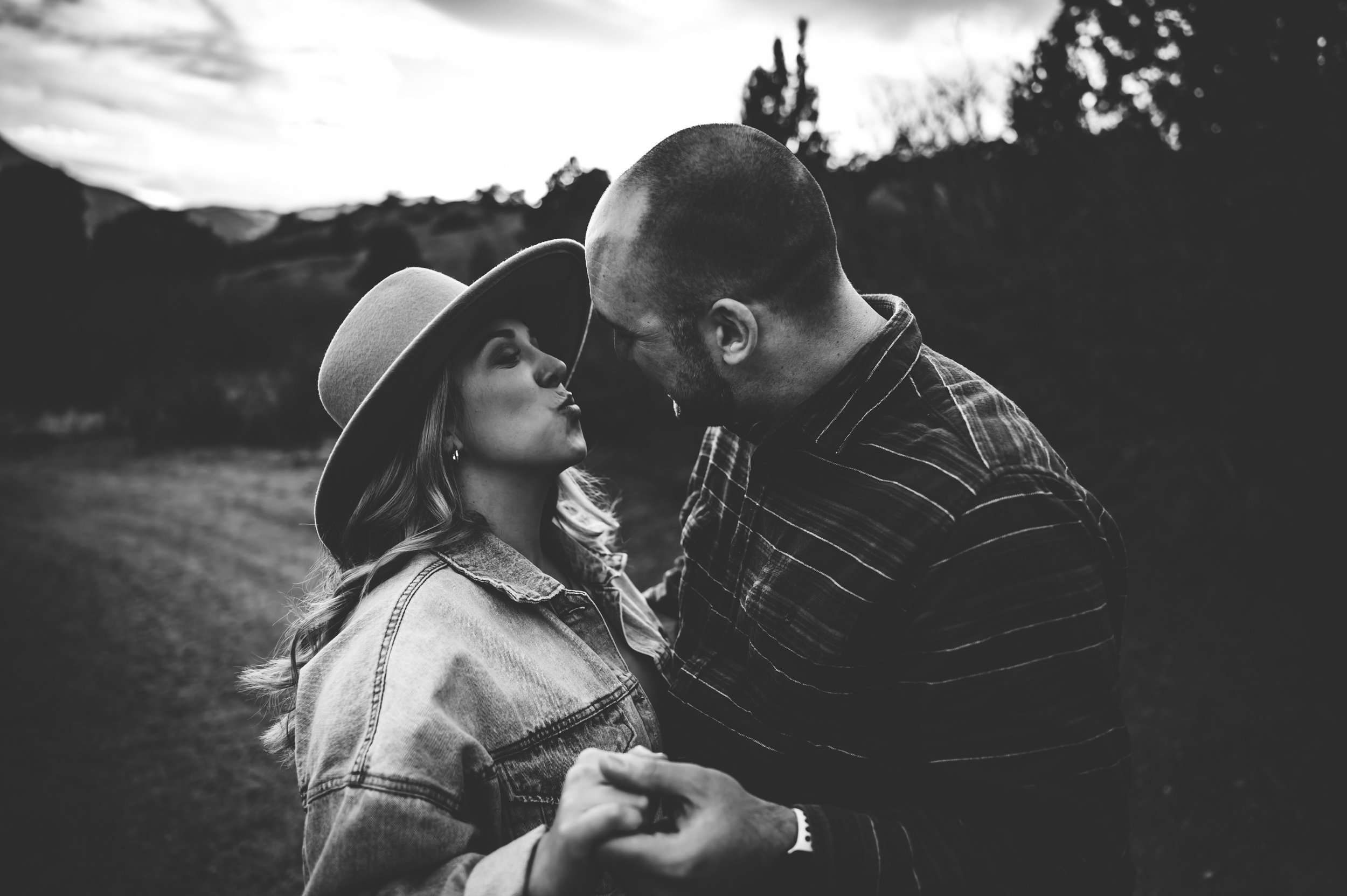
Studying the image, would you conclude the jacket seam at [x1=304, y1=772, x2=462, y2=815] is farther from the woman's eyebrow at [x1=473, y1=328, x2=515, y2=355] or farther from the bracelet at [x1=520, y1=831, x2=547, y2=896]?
the woman's eyebrow at [x1=473, y1=328, x2=515, y2=355]

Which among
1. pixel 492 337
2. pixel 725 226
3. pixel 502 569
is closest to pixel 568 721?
pixel 502 569

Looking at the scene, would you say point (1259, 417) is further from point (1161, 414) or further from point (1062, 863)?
point (1062, 863)

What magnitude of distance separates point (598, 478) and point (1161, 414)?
3917 millimetres

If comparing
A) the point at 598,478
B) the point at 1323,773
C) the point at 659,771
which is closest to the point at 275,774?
the point at 598,478

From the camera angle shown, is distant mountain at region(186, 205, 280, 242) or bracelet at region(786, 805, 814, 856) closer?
bracelet at region(786, 805, 814, 856)

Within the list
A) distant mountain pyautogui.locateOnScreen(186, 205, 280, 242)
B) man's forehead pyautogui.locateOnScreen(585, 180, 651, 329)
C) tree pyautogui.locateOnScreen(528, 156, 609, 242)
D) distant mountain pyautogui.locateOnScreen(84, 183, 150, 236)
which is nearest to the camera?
man's forehead pyautogui.locateOnScreen(585, 180, 651, 329)

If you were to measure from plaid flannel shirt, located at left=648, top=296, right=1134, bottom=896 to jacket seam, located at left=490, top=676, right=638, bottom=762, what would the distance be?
0.68 feet

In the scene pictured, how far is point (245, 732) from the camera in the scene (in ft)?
17.4

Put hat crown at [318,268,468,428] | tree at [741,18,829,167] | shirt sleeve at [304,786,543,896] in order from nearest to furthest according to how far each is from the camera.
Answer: shirt sleeve at [304,786,543,896], hat crown at [318,268,468,428], tree at [741,18,829,167]

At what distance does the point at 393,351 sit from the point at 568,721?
3.48ft

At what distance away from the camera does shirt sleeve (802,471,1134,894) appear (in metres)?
1.45

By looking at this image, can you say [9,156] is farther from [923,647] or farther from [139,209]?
[923,647]

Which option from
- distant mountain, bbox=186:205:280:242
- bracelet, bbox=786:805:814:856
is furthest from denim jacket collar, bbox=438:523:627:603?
distant mountain, bbox=186:205:280:242

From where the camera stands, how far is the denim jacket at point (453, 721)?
139 centimetres
